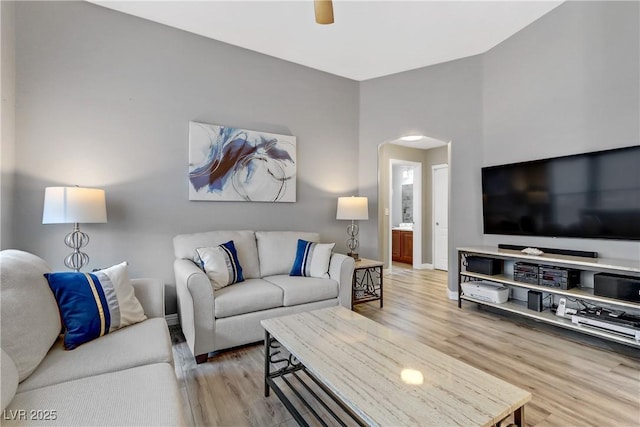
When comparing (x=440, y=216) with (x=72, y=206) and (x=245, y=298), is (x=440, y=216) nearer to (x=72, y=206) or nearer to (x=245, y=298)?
(x=245, y=298)

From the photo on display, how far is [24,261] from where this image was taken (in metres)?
1.48

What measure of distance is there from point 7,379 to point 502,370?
2.62 m

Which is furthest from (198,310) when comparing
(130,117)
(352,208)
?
(352,208)

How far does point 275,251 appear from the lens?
10.4ft

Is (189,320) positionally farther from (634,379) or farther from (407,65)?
(407,65)

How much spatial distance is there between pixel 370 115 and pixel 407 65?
2.50 ft

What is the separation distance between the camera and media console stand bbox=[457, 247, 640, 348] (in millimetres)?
2318

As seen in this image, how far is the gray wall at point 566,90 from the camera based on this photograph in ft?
8.29

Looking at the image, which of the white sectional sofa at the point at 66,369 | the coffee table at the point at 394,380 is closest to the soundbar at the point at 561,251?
the coffee table at the point at 394,380

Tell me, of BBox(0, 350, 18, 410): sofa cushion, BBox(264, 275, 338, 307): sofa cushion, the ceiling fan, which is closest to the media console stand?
BBox(264, 275, 338, 307): sofa cushion

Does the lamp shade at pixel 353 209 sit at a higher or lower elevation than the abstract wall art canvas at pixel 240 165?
lower

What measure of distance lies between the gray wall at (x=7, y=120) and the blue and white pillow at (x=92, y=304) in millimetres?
1163

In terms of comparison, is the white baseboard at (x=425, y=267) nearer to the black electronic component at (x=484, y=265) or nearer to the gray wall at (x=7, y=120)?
the black electronic component at (x=484, y=265)

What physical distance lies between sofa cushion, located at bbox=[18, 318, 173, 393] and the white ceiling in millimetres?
2742
